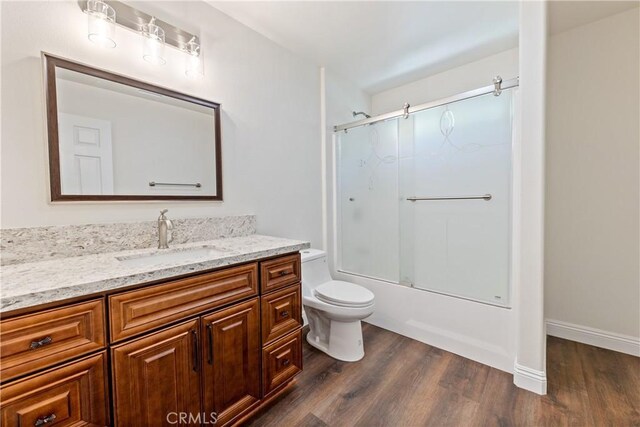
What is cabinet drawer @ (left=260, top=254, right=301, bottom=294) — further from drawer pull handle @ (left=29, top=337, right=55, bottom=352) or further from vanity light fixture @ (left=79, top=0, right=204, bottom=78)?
vanity light fixture @ (left=79, top=0, right=204, bottom=78)

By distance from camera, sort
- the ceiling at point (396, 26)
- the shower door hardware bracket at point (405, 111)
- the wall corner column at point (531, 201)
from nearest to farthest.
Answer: the wall corner column at point (531, 201), the ceiling at point (396, 26), the shower door hardware bracket at point (405, 111)

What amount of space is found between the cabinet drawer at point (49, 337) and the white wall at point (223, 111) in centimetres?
62

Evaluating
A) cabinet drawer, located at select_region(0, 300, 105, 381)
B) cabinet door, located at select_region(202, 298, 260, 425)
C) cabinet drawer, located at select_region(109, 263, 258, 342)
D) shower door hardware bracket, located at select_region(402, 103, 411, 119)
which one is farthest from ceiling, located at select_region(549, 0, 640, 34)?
cabinet drawer, located at select_region(0, 300, 105, 381)

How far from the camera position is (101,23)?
1.30 metres

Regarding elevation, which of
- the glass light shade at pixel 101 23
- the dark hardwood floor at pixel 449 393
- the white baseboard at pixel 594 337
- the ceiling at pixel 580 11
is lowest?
the dark hardwood floor at pixel 449 393

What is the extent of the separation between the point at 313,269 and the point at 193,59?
1.62 meters

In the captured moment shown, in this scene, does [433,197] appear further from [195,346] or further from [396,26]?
[195,346]

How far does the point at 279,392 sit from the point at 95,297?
104cm

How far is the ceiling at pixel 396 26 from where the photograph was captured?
1781 mm

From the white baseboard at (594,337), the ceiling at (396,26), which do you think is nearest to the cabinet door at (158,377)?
the ceiling at (396,26)

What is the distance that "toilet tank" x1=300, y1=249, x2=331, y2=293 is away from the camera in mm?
2074

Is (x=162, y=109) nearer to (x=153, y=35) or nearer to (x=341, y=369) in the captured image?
(x=153, y=35)

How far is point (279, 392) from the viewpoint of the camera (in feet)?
4.80

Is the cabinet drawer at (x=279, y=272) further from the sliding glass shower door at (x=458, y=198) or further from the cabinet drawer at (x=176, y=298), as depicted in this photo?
the sliding glass shower door at (x=458, y=198)
